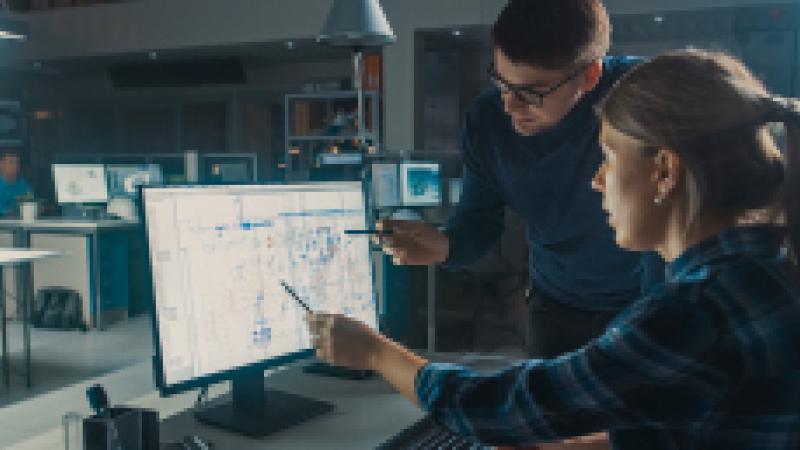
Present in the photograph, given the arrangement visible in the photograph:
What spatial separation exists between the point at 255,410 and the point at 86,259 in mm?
4641

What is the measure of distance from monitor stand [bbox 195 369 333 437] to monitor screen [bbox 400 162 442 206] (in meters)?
3.96

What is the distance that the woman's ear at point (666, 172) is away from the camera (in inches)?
25.1

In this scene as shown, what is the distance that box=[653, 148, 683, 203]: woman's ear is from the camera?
64cm

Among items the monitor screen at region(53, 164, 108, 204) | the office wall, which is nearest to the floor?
the monitor screen at region(53, 164, 108, 204)

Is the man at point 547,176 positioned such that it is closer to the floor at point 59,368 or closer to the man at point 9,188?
the floor at point 59,368

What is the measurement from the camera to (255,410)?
3.97 feet

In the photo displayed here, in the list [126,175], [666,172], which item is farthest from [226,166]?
[666,172]

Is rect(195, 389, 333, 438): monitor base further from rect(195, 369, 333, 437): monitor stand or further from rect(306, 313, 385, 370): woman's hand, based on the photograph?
rect(306, 313, 385, 370): woman's hand

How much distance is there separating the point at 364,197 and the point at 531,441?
0.69m

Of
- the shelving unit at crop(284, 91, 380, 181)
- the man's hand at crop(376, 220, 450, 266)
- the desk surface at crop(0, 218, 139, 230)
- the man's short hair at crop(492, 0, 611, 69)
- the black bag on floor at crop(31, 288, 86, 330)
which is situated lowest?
the black bag on floor at crop(31, 288, 86, 330)

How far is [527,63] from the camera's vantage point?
1108 mm

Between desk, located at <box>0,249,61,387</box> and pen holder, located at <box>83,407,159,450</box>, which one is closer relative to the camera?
pen holder, located at <box>83,407,159,450</box>

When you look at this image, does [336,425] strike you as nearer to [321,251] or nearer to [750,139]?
[321,251]

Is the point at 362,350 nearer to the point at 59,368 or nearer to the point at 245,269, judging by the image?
the point at 245,269
